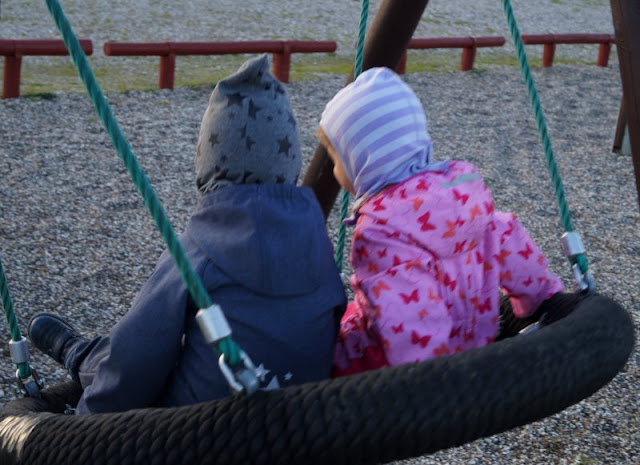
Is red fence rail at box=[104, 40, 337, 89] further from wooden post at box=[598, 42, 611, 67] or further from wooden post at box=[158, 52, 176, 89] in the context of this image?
wooden post at box=[598, 42, 611, 67]

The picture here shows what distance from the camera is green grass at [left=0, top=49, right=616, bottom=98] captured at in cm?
640

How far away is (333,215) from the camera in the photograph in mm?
4219

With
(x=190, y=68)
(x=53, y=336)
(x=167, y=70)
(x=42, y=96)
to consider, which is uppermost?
(x=53, y=336)

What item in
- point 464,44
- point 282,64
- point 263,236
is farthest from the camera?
point 464,44

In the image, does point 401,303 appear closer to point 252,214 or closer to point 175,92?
point 252,214

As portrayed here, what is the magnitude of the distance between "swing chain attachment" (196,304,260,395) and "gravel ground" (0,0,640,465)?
52.9 inches

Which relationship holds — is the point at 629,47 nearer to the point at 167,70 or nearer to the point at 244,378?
the point at 244,378

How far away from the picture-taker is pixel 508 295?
176 centimetres

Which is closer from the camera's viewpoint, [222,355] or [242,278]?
[222,355]

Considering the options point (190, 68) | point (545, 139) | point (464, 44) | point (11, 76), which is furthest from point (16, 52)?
point (545, 139)

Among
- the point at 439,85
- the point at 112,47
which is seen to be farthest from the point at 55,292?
the point at 439,85

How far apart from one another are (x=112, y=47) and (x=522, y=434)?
4.20m

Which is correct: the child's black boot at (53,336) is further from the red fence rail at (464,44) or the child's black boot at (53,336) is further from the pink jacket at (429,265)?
the red fence rail at (464,44)

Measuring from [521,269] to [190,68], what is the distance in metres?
6.13
